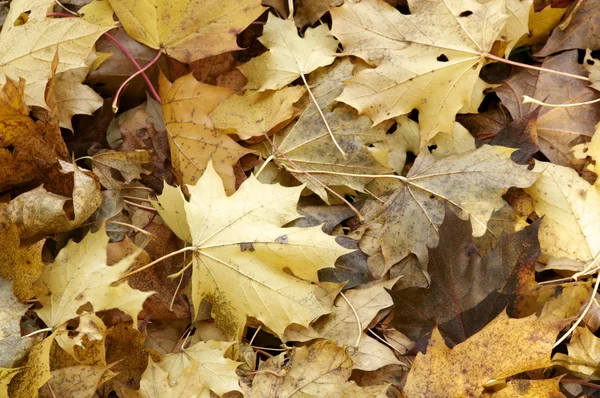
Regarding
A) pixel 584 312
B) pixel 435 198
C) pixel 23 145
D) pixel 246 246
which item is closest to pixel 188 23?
pixel 23 145

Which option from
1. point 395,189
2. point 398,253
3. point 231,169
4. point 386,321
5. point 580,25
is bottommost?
point 386,321

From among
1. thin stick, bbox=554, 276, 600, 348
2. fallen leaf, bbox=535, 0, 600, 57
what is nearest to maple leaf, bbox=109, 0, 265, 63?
fallen leaf, bbox=535, 0, 600, 57

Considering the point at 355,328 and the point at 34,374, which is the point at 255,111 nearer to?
the point at 355,328

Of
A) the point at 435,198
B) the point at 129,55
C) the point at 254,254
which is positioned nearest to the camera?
the point at 254,254

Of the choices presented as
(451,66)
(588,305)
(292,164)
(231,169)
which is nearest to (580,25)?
(451,66)

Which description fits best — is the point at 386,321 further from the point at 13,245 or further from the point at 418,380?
the point at 13,245
